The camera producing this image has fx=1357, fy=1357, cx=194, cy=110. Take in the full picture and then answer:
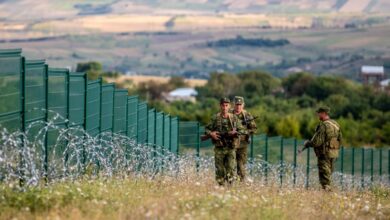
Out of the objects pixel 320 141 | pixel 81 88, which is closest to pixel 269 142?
pixel 320 141

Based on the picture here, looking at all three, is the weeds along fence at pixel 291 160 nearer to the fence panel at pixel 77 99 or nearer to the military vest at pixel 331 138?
the military vest at pixel 331 138

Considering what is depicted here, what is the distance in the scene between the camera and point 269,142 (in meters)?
31.5

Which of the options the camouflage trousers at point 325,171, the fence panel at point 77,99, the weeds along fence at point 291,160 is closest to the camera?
the fence panel at point 77,99

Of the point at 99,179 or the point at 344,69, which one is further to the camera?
the point at 344,69

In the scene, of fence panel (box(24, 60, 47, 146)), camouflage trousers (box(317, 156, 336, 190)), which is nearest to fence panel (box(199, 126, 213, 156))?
camouflage trousers (box(317, 156, 336, 190))

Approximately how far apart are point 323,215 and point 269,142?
55.0ft

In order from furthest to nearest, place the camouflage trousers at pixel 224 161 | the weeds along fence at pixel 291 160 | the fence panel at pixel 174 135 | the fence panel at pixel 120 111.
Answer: the fence panel at pixel 174 135, the weeds along fence at pixel 291 160, the fence panel at pixel 120 111, the camouflage trousers at pixel 224 161

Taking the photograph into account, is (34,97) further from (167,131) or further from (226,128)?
(167,131)

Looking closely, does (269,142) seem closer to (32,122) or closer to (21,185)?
(32,122)

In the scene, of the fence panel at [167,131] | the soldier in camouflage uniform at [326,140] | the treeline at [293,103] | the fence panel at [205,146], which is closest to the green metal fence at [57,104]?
the fence panel at [167,131]

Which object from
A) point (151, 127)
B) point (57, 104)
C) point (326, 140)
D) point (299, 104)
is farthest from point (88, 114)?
point (299, 104)

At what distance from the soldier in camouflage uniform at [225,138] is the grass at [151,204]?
2.70 metres

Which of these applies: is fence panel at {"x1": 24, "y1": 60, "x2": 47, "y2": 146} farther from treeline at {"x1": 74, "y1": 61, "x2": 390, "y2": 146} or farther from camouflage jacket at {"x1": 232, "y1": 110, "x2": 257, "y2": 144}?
treeline at {"x1": 74, "y1": 61, "x2": 390, "y2": 146}

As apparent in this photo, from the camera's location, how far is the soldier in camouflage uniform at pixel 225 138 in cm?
1875
